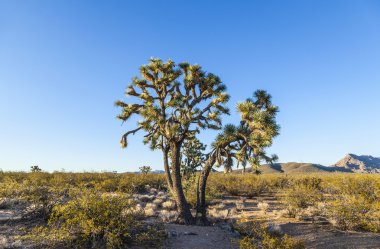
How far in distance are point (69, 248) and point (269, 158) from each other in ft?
21.6

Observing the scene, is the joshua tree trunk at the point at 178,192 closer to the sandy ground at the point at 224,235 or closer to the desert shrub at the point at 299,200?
the sandy ground at the point at 224,235

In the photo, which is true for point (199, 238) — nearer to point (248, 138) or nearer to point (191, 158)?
point (248, 138)

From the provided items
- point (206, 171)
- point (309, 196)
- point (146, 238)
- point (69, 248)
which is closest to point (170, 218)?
point (206, 171)

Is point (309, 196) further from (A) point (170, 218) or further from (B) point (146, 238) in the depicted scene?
(B) point (146, 238)

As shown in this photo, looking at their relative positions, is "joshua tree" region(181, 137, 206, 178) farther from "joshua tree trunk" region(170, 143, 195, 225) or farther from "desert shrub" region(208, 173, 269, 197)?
"joshua tree trunk" region(170, 143, 195, 225)

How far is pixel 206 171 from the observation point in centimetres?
1127

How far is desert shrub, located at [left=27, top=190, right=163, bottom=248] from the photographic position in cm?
709

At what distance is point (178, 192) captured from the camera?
459 inches

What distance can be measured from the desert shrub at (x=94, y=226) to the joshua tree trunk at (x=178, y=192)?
3031mm

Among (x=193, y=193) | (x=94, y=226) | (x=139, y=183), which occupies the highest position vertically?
(x=139, y=183)

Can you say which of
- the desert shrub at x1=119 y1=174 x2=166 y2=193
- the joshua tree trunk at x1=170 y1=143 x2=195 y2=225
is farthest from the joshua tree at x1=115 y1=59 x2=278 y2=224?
the desert shrub at x1=119 y1=174 x2=166 y2=193

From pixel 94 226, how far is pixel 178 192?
15.6ft

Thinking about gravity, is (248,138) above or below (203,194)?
above

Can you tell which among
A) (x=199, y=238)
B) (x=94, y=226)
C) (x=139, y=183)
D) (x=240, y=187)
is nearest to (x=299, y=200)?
(x=199, y=238)
